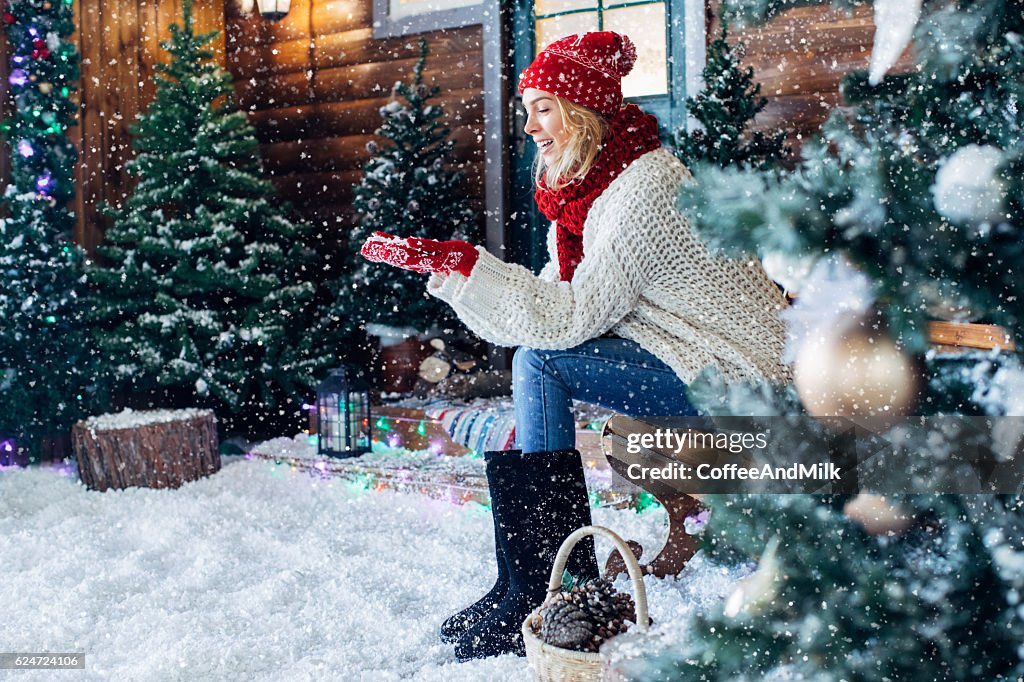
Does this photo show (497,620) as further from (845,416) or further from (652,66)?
(652,66)

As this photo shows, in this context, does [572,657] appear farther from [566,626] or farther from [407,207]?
[407,207]

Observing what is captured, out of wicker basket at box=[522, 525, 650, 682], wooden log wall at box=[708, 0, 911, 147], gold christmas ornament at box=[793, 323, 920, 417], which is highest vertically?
wooden log wall at box=[708, 0, 911, 147]

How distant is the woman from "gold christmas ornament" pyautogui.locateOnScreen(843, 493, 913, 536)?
650 millimetres

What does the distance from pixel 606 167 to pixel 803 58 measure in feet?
8.00

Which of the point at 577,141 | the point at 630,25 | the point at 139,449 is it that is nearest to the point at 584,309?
the point at 577,141

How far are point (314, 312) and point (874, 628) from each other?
3770 mm

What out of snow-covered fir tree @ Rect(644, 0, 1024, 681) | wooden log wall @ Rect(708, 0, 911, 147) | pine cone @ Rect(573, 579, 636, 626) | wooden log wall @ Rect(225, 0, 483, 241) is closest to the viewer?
snow-covered fir tree @ Rect(644, 0, 1024, 681)

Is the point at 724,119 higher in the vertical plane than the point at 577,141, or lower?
higher

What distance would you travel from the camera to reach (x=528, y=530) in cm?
160

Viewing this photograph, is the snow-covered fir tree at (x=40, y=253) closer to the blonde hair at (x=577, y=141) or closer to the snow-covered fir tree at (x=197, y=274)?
the snow-covered fir tree at (x=197, y=274)

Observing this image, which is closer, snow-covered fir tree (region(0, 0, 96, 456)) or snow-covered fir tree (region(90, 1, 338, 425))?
snow-covered fir tree (region(0, 0, 96, 456))

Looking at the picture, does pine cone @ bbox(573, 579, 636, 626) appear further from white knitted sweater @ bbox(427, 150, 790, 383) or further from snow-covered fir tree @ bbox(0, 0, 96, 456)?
snow-covered fir tree @ bbox(0, 0, 96, 456)

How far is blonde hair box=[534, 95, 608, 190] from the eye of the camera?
1707mm

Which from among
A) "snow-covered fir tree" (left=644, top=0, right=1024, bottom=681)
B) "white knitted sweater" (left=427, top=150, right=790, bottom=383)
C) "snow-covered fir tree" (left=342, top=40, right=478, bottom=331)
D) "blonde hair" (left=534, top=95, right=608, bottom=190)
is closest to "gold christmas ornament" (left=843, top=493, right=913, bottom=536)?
"snow-covered fir tree" (left=644, top=0, right=1024, bottom=681)
